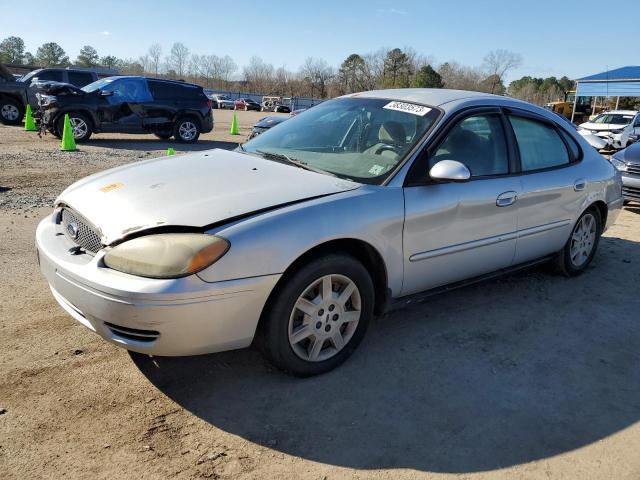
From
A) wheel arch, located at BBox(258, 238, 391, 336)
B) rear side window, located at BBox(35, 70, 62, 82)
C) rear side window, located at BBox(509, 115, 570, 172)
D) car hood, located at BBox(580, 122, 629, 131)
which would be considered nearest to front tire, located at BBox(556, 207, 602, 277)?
rear side window, located at BBox(509, 115, 570, 172)

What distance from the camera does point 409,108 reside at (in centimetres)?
371

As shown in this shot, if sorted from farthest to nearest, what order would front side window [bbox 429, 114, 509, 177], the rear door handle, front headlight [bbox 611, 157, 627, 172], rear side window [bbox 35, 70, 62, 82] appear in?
rear side window [bbox 35, 70, 62, 82]
front headlight [bbox 611, 157, 627, 172]
the rear door handle
front side window [bbox 429, 114, 509, 177]

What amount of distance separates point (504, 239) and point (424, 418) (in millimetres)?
1692

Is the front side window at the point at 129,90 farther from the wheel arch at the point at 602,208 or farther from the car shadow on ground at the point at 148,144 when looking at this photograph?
the wheel arch at the point at 602,208

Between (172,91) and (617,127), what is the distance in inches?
639

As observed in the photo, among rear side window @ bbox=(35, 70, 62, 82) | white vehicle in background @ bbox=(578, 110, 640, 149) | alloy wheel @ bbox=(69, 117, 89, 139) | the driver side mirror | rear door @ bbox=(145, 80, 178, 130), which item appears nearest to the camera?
the driver side mirror

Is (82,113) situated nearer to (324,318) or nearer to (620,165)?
(620,165)

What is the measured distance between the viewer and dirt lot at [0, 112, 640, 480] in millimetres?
2365

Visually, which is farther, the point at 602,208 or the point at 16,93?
the point at 16,93

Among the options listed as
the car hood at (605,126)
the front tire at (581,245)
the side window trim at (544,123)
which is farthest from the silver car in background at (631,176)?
the car hood at (605,126)

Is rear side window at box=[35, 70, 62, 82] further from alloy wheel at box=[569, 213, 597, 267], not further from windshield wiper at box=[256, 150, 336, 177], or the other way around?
alloy wheel at box=[569, 213, 597, 267]

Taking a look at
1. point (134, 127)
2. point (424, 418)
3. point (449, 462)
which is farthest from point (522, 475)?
point (134, 127)

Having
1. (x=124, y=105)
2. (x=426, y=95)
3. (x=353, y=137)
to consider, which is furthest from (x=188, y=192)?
(x=124, y=105)

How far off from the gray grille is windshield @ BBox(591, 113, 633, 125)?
21.9 metres
